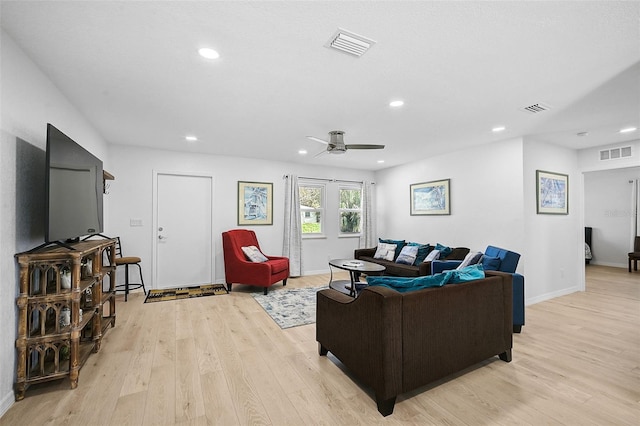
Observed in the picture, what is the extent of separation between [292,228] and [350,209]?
1.68m

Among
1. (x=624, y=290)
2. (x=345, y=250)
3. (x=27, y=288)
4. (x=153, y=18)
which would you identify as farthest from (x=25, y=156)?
(x=624, y=290)

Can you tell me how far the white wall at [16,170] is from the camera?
1868mm

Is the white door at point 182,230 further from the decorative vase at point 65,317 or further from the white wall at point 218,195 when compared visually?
the decorative vase at point 65,317

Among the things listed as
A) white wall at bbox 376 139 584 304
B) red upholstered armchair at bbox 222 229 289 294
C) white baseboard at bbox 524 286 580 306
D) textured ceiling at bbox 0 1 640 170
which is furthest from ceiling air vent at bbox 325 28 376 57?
white baseboard at bbox 524 286 580 306

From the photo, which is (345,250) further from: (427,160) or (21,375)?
(21,375)

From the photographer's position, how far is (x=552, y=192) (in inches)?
180

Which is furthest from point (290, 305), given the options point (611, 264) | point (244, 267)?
point (611, 264)

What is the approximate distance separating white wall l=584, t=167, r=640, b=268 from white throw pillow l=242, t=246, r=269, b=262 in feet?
26.0

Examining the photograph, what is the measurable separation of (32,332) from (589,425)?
12.3 ft

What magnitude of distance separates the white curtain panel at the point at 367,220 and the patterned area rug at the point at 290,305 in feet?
7.52

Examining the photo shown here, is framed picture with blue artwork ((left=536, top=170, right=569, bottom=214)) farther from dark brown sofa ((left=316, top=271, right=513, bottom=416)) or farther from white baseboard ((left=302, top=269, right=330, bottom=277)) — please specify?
white baseboard ((left=302, top=269, right=330, bottom=277))

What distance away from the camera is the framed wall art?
5312 mm

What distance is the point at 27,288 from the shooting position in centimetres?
201

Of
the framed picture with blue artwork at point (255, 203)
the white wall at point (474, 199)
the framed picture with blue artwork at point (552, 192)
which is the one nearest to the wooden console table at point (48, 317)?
the framed picture with blue artwork at point (255, 203)
